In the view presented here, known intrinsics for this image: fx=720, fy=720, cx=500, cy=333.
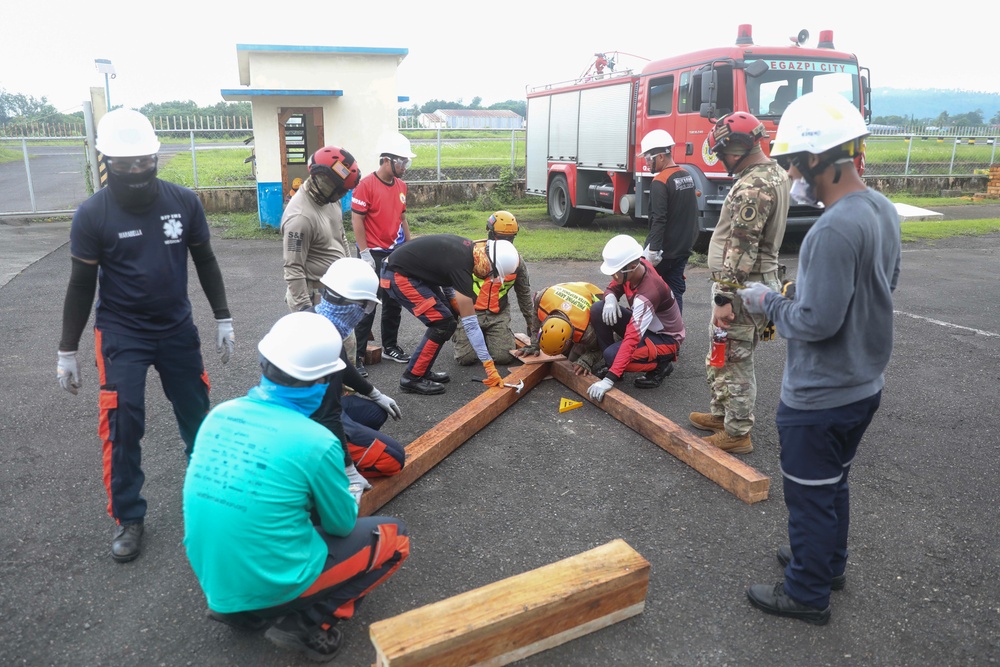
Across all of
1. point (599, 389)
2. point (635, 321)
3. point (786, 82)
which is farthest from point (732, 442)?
point (786, 82)

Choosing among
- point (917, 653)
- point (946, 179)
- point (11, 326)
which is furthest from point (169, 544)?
point (946, 179)

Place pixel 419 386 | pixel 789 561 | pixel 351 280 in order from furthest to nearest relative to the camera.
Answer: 1. pixel 419 386
2. pixel 351 280
3. pixel 789 561

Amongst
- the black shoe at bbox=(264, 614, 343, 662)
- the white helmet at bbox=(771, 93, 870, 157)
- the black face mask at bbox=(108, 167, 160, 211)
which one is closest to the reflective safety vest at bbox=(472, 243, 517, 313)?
the black face mask at bbox=(108, 167, 160, 211)

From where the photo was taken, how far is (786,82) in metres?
10.9

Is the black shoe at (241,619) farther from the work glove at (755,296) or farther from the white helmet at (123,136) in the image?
the work glove at (755,296)

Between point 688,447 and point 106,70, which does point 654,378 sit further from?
point 106,70

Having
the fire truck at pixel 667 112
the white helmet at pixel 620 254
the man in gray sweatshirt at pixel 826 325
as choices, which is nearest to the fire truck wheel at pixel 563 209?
the fire truck at pixel 667 112

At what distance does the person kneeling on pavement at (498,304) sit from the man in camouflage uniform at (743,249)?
5.74ft

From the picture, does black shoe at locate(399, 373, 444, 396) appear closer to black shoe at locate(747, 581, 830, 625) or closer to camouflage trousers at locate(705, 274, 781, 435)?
camouflage trousers at locate(705, 274, 781, 435)

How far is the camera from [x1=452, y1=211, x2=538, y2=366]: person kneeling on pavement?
18.6 ft

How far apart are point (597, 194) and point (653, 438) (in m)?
10.6

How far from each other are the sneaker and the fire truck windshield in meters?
7.07

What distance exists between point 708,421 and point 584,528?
5.18 ft

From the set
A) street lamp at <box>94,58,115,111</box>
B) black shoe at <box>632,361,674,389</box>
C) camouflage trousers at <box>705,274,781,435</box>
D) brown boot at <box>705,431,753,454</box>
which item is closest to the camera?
camouflage trousers at <box>705,274,781,435</box>
